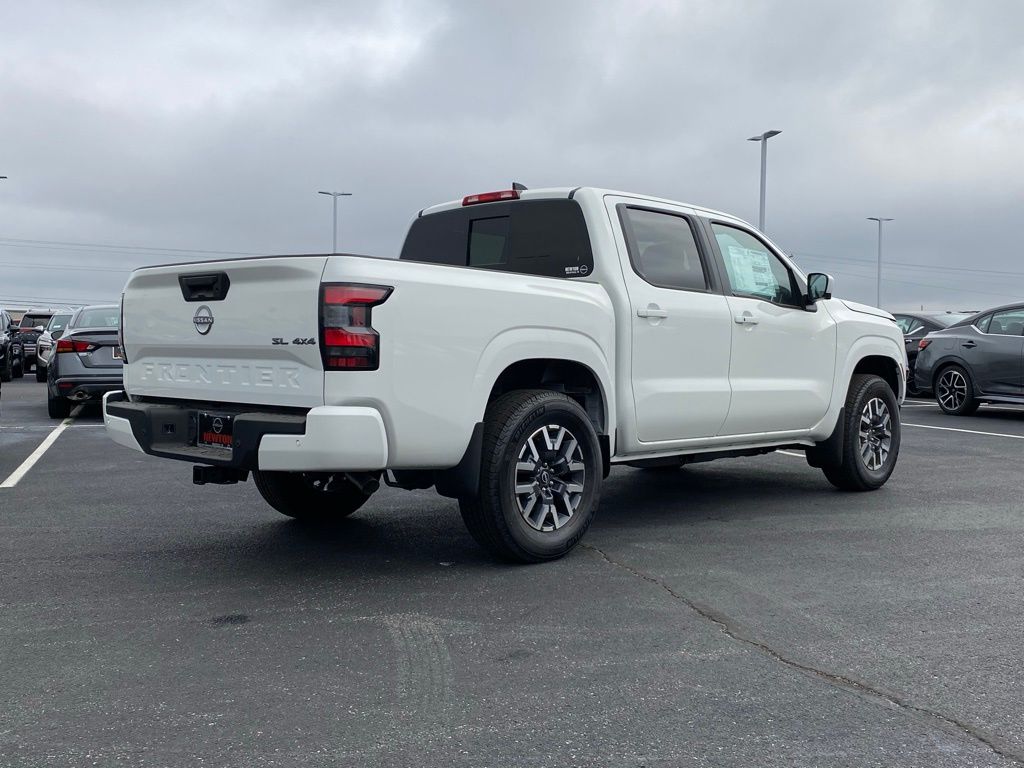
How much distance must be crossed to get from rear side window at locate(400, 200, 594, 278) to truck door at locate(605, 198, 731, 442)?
248 millimetres

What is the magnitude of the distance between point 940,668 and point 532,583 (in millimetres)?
1866

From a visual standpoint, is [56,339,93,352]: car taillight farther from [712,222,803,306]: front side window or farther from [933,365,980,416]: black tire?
[933,365,980,416]: black tire

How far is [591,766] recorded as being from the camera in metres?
2.98

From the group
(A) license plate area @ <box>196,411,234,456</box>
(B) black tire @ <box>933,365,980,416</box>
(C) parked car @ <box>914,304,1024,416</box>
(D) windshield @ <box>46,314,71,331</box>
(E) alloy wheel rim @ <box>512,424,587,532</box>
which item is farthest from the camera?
(D) windshield @ <box>46,314,71,331</box>

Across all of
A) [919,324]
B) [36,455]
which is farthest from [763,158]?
[36,455]

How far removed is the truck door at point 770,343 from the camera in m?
6.56

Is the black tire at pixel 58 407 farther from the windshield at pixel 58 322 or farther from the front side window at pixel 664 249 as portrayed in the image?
the front side window at pixel 664 249

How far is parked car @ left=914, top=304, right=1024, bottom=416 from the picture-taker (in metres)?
13.6

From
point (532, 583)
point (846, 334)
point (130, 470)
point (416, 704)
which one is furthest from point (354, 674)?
point (130, 470)

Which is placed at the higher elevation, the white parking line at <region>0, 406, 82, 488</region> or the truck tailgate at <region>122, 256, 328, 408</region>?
the truck tailgate at <region>122, 256, 328, 408</region>

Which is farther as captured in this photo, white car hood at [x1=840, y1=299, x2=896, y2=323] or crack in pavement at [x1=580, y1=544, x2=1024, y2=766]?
white car hood at [x1=840, y1=299, x2=896, y2=323]

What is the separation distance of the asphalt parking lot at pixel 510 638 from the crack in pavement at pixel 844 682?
1 centimetres

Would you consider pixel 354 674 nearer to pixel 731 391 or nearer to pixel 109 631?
pixel 109 631

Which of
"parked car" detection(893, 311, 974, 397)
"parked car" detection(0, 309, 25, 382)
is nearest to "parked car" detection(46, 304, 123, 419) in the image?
"parked car" detection(0, 309, 25, 382)
